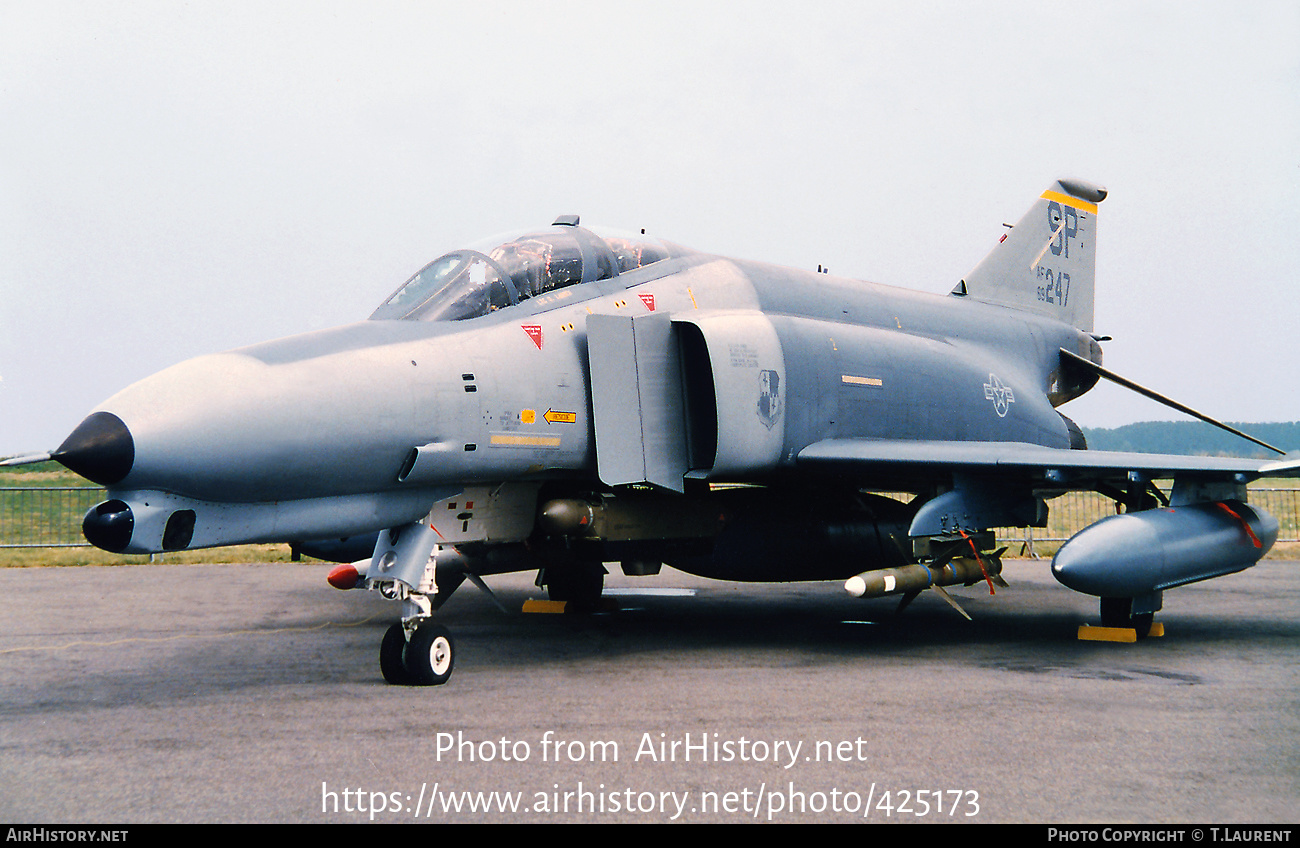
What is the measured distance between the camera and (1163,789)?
3.90m

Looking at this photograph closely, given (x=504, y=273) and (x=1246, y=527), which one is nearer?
(x=504, y=273)

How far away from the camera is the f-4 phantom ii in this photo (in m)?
5.39

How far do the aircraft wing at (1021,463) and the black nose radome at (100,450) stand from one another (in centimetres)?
476

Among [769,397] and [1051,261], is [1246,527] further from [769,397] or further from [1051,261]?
[1051,261]

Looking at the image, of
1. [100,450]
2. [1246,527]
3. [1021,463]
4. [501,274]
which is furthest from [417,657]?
[1246,527]

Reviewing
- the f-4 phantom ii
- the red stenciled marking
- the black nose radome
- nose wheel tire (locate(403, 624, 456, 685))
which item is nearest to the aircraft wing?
the f-4 phantom ii

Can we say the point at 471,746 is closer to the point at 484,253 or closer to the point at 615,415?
the point at 615,415

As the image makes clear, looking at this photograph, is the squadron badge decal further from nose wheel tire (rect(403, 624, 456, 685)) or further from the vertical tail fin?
the vertical tail fin

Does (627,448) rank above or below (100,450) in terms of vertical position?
below

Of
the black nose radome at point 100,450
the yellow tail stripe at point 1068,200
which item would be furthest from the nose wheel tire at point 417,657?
the yellow tail stripe at point 1068,200

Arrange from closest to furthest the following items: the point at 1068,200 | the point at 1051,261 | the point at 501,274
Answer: the point at 501,274 < the point at 1051,261 < the point at 1068,200

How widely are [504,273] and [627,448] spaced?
4.83ft

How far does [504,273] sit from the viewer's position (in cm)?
695

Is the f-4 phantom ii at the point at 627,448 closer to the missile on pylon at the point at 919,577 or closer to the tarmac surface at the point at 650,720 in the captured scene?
the missile on pylon at the point at 919,577
